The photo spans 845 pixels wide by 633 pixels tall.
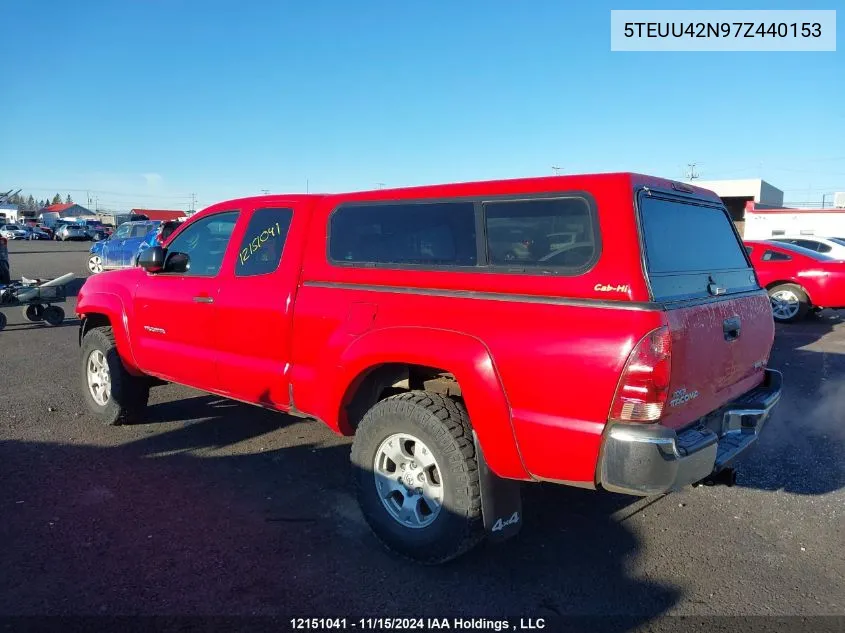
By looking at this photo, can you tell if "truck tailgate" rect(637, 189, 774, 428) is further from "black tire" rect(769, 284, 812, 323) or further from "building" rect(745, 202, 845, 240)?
"building" rect(745, 202, 845, 240)

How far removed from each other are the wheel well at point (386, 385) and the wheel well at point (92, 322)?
326 centimetres

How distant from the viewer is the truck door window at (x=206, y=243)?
4.86 metres

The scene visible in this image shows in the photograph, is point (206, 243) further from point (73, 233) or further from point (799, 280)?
point (73, 233)

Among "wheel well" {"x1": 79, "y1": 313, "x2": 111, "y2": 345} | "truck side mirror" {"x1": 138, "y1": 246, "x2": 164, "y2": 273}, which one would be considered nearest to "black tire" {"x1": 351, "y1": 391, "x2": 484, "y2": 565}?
"truck side mirror" {"x1": 138, "y1": 246, "x2": 164, "y2": 273}

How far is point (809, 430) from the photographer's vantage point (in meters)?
5.75

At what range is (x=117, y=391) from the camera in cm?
559

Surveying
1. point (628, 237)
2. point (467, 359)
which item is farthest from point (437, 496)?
point (628, 237)

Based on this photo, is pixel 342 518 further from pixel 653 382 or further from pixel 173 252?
pixel 173 252

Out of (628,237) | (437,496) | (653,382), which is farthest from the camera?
(437,496)

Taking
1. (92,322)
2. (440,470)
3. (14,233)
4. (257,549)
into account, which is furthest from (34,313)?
(14,233)

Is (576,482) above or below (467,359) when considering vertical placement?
below

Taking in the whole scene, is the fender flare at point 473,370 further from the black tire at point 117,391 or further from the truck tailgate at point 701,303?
the black tire at point 117,391

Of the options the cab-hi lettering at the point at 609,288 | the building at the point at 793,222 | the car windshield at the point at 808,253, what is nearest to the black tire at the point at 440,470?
the cab-hi lettering at the point at 609,288

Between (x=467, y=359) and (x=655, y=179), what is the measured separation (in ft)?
4.39
